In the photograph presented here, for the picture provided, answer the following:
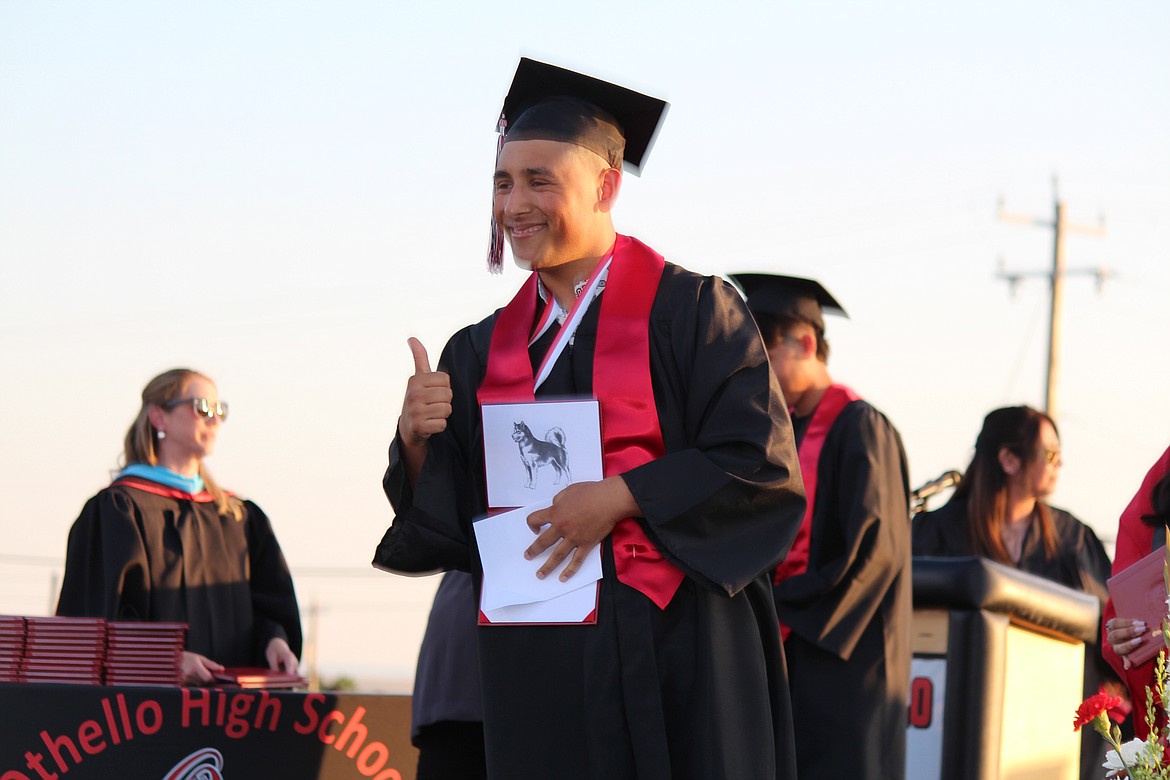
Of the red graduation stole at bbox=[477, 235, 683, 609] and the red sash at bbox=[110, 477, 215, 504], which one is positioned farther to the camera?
the red sash at bbox=[110, 477, 215, 504]

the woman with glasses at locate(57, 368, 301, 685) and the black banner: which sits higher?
the woman with glasses at locate(57, 368, 301, 685)

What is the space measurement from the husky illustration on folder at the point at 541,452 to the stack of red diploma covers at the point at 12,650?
190 centimetres

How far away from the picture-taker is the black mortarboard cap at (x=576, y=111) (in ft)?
10.7

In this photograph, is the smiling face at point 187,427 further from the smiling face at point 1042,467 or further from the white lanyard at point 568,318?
the smiling face at point 1042,467

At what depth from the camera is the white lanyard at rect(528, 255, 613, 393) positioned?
10.4 ft

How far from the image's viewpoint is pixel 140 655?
425cm

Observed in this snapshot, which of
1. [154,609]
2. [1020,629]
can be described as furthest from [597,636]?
[1020,629]

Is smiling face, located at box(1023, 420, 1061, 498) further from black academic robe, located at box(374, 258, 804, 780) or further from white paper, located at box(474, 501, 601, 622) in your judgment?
white paper, located at box(474, 501, 601, 622)

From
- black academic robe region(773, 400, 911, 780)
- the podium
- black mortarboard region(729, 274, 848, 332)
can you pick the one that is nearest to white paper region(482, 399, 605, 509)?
black academic robe region(773, 400, 911, 780)

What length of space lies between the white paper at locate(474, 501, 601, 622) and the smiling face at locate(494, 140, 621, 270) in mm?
555

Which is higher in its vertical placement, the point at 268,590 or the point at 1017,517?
the point at 1017,517

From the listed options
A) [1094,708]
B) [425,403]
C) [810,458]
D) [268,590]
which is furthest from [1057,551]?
[1094,708]

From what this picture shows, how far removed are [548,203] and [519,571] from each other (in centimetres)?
77

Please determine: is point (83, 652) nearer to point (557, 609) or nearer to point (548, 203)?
point (557, 609)
